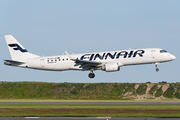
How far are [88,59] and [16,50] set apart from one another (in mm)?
16147

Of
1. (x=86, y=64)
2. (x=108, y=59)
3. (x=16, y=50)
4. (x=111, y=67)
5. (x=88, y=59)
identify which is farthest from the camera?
(x=16, y=50)

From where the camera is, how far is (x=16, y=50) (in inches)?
2408

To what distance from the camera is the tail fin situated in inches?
2383

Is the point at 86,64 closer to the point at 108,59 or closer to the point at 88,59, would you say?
the point at 88,59

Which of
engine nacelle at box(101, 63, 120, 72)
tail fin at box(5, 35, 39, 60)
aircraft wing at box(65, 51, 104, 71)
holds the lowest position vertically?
engine nacelle at box(101, 63, 120, 72)

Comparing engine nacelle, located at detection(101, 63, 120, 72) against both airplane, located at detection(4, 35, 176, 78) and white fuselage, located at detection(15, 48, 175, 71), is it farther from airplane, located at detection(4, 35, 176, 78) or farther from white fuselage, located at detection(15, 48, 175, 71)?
white fuselage, located at detection(15, 48, 175, 71)

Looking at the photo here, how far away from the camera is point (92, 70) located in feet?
187

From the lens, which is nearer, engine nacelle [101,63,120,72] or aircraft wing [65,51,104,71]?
engine nacelle [101,63,120,72]

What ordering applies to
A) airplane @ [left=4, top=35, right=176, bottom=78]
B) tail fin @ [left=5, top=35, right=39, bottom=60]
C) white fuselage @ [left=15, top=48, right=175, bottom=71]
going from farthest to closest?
1. tail fin @ [left=5, top=35, right=39, bottom=60]
2. airplane @ [left=4, top=35, right=176, bottom=78]
3. white fuselage @ [left=15, top=48, right=175, bottom=71]

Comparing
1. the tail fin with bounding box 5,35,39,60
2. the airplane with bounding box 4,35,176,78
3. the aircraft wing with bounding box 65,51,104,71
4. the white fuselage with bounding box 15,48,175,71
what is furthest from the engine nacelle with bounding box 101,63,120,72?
the tail fin with bounding box 5,35,39,60

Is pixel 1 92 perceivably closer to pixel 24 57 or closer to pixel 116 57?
pixel 24 57

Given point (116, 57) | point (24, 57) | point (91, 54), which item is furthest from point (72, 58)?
point (24, 57)

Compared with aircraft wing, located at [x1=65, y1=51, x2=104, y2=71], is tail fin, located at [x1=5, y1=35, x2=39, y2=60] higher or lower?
higher

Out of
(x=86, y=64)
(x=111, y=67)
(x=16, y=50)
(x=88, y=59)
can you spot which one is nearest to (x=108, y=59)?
(x=111, y=67)
